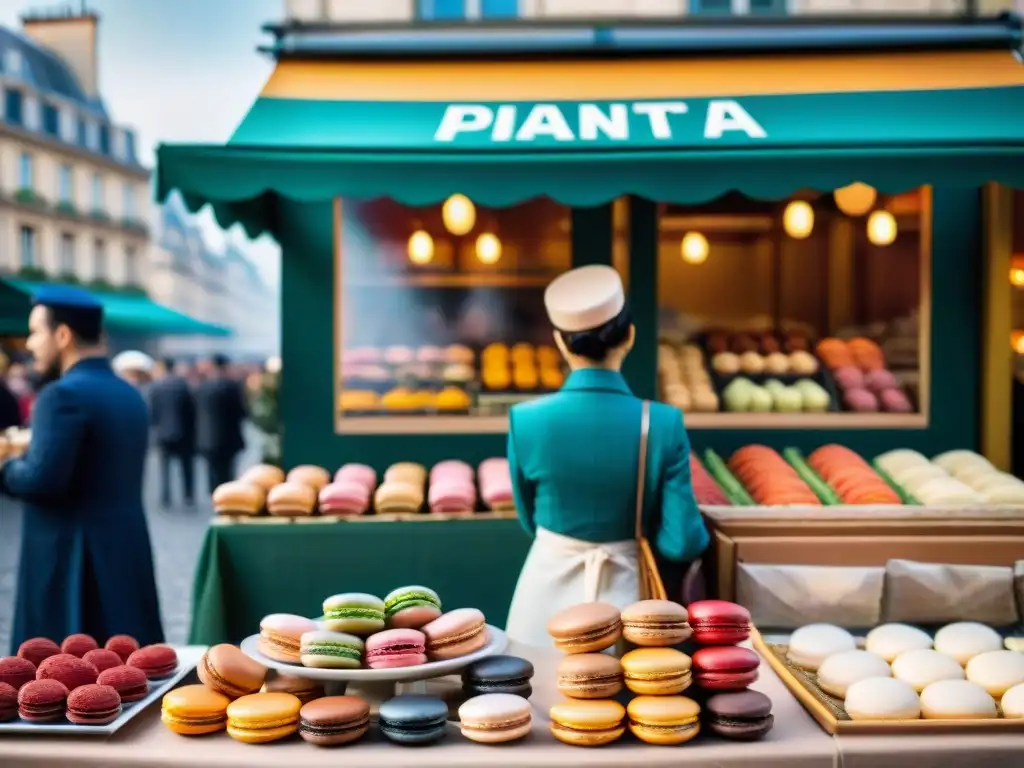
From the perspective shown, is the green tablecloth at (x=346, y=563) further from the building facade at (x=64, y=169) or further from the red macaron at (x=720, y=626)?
the building facade at (x=64, y=169)

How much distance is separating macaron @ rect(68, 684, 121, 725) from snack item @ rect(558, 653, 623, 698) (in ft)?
3.56

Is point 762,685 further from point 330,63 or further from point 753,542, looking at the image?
point 330,63

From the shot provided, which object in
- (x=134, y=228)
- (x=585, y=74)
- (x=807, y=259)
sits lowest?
(x=807, y=259)

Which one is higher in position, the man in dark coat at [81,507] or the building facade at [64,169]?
the building facade at [64,169]

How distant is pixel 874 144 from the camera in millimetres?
4742

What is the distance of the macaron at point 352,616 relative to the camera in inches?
90.0

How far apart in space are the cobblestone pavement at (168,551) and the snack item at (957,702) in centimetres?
368

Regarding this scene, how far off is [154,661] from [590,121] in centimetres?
418

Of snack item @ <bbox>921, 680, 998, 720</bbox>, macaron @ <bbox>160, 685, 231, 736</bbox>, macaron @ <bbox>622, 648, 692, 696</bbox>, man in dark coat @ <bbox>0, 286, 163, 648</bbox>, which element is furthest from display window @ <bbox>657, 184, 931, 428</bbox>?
macaron @ <bbox>160, 685, 231, 736</bbox>

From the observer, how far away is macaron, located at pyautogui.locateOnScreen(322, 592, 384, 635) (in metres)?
2.29

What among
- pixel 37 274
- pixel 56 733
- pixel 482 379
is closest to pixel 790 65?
pixel 482 379

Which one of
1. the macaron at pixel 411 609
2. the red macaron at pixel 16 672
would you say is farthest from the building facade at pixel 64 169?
the macaron at pixel 411 609

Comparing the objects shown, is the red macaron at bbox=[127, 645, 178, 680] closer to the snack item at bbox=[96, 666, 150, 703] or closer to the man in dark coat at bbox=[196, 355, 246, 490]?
the snack item at bbox=[96, 666, 150, 703]

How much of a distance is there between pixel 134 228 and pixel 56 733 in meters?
40.9
